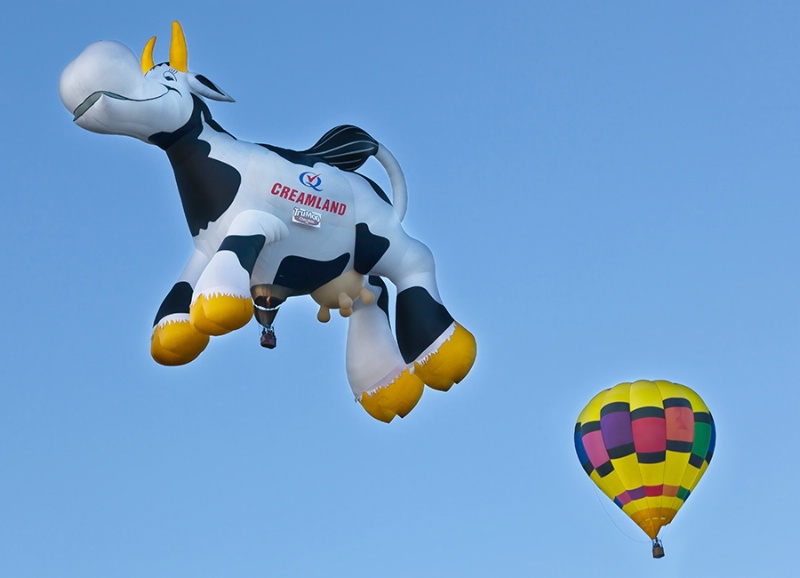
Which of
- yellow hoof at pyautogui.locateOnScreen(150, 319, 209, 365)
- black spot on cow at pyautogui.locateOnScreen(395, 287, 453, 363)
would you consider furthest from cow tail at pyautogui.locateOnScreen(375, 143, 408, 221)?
yellow hoof at pyautogui.locateOnScreen(150, 319, 209, 365)

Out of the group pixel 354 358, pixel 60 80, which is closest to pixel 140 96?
pixel 60 80

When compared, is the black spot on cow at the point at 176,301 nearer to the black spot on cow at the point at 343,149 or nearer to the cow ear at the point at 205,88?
the black spot on cow at the point at 343,149

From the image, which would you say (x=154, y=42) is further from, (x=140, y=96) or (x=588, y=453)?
(x=588, y=453)

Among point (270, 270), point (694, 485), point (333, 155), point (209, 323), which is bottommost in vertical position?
point (209, 323)

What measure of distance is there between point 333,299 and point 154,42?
2.16 m

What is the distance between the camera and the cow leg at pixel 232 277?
11070 millimetres

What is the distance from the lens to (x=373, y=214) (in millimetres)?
12289

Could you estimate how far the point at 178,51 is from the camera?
12.2m

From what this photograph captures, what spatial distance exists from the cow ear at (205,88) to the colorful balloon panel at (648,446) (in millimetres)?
7162

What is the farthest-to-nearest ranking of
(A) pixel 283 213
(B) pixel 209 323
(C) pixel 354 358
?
(C) pixel 354 358, (A) pixel 283 213, (B) pixel 209 323

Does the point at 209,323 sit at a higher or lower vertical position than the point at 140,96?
lower

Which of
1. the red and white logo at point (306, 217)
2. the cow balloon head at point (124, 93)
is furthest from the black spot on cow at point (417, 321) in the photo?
the cow balloon head at point (124, 93)

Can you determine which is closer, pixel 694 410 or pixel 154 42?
A: pixel 154 42

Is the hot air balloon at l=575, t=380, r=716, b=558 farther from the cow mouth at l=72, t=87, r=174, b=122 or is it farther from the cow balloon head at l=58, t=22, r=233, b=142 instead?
the cow mouth at l=72, t=87, r=174, b=122
